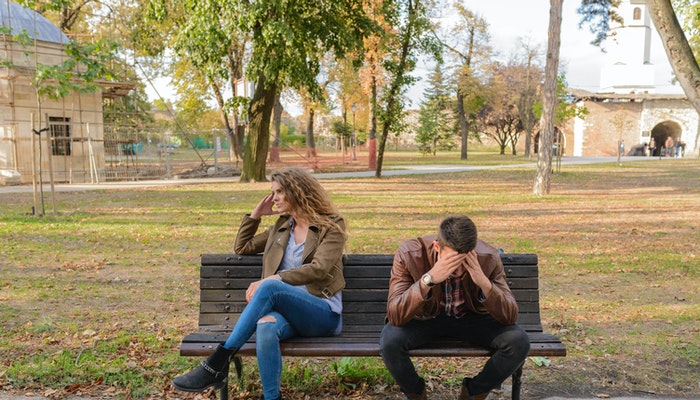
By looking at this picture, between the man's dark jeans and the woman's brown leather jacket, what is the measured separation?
1.80 ft

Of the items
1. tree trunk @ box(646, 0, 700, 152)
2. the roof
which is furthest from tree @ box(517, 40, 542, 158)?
tree trunk @ box(646, 0, 700, 152)

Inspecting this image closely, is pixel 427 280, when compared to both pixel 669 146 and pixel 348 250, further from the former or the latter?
pixel 669 146

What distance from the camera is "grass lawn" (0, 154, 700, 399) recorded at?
4293 millimetres

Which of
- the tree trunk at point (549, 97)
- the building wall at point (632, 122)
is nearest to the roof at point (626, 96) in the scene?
the building wall at point (632, 122)

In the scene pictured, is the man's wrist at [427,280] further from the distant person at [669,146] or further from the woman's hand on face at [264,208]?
the distant person at [669,146]

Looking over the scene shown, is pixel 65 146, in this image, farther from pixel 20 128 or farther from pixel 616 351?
pixel 616 351

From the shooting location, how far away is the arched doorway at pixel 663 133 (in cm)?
5721

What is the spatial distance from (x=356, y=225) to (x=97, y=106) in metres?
20.0

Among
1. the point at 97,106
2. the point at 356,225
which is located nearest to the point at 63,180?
the point at 97,106

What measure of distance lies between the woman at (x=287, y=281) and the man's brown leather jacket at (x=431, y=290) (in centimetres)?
50

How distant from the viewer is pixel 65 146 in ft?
83.2

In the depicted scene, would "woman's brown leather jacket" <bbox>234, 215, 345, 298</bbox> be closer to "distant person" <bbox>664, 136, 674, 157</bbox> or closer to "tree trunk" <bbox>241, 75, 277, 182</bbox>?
"tree trunk" <bbox>241, 75, 277, 182</bbox>

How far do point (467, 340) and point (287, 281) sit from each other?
115 centimetres

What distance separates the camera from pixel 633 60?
6500 centimetres
